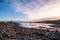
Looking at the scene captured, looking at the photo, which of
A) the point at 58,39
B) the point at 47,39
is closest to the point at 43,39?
the point at 47,39

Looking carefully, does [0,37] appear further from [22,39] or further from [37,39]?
[37,39]

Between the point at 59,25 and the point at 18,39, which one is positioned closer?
the point at 18,39

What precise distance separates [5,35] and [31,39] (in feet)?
4.11

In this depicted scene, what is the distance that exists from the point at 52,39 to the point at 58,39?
1.15 ft

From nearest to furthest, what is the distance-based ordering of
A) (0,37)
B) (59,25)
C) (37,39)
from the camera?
(0,37) < (37,39) < (59,25)

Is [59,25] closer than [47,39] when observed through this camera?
No

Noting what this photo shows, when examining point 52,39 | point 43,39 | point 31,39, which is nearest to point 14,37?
point 31,39

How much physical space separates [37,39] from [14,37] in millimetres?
1101

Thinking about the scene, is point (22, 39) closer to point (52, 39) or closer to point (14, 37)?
point (14, 37)

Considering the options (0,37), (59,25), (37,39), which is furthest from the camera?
(59,25)

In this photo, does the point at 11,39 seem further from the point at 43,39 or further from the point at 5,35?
the point at 43,39

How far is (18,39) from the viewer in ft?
23.9

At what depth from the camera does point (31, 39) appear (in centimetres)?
743

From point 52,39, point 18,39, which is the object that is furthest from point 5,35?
point 52,39
